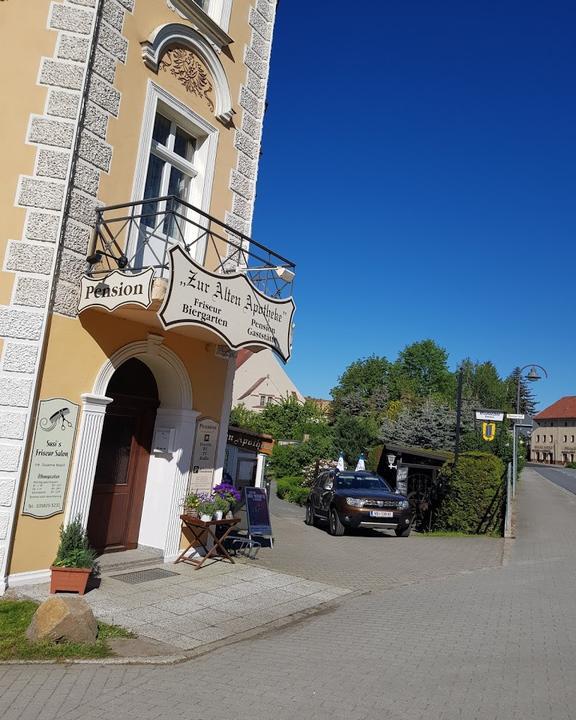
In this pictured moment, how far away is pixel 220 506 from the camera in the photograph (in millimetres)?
9492

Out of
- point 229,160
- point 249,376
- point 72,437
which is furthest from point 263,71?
point 249,376

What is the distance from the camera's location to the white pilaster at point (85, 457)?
782 cm

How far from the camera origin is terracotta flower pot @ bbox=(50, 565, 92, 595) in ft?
23.3

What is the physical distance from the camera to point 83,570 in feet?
23.5

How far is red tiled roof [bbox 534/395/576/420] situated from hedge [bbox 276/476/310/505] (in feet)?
284

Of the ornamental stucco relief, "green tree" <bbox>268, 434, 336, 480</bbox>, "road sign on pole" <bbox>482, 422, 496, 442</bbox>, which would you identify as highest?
the ornamental stucco relief

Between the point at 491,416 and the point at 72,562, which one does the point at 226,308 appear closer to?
the point at 72,562

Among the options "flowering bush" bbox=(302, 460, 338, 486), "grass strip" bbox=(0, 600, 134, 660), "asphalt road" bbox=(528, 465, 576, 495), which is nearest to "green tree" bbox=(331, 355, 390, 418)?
"asphalt road" bbox=(528, 465, 576, 495)

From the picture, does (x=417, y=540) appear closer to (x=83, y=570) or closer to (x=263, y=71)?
(x=83, y=570)

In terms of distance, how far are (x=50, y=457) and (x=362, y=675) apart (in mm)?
4527

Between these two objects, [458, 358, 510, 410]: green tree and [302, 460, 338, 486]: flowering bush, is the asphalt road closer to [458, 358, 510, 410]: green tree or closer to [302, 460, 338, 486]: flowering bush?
[458, 358, 510, 410]: green tree

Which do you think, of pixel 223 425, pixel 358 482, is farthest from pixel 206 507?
pixel 358 482

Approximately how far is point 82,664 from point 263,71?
10.1 metres

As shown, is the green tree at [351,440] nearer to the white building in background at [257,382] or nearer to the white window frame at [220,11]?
the white building in background at [257,382]
